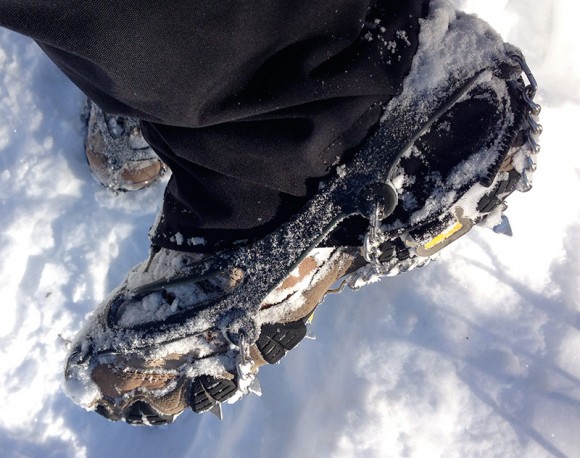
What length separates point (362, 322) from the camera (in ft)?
4.22

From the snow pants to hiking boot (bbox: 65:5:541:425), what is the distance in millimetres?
32

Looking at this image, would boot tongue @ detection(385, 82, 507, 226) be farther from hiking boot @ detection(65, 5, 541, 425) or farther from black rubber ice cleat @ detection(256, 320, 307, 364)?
black rubber ice cleat @ detection(256, 320, 307, 364)

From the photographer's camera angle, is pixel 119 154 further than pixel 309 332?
Yes

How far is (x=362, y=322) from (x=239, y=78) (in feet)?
2.90

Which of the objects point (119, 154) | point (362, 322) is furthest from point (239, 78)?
point (362, 322)

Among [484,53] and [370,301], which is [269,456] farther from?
[484,53]

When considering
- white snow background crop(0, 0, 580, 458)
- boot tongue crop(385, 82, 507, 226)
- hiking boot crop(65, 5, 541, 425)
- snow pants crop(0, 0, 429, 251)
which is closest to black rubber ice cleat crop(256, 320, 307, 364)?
hiking boot crop(65, 5, 541, 425)

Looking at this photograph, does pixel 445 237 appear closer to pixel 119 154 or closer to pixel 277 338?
pixel 277 338

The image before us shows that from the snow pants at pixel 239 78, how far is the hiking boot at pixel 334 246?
32 mm

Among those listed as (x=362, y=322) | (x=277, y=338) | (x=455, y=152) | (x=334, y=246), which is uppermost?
(x=455, y=152)

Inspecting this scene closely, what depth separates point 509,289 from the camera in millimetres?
1249

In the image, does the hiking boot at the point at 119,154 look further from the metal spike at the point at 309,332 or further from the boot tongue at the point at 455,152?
the boot tongue at the point at 455,152

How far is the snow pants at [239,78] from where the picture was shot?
45cm

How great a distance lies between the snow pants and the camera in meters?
0.45
